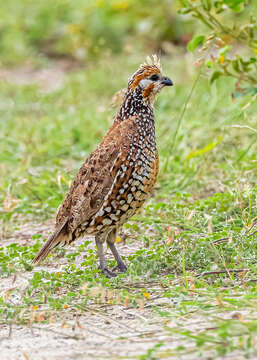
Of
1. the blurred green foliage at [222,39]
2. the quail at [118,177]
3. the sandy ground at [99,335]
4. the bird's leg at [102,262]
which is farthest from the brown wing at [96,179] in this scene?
the blurred green foliage at [222,39]

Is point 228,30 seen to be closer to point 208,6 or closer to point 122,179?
point 208,6

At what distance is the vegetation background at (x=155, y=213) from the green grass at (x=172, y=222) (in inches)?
0.5

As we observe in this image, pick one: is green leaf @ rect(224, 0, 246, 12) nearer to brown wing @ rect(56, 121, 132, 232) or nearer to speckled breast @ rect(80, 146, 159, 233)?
brown wing @ rect(56, 121, 132, 232)

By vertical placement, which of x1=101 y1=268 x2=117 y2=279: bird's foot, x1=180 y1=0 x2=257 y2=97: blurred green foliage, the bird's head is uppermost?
x1=180 y1=0 x2=257 y2=97: blurred green foliage

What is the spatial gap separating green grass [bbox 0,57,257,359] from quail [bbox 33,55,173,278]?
265 mm

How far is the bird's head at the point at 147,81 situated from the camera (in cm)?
468

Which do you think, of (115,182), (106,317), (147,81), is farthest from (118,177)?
(106,317)

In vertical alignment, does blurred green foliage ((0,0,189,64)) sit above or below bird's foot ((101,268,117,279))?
above

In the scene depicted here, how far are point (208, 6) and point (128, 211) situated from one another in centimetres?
208

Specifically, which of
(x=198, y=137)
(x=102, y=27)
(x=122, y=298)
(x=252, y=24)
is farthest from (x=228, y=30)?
(x=102, y=27)

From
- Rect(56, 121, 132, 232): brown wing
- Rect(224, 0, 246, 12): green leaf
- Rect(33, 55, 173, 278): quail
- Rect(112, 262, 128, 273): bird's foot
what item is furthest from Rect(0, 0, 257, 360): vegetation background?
Rect(56, 121, 132, 232): brown wing

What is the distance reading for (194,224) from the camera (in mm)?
5000

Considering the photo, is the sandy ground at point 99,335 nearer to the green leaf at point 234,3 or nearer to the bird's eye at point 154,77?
the bird's eye at point 154,77

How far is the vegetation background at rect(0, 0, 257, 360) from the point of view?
346cm
